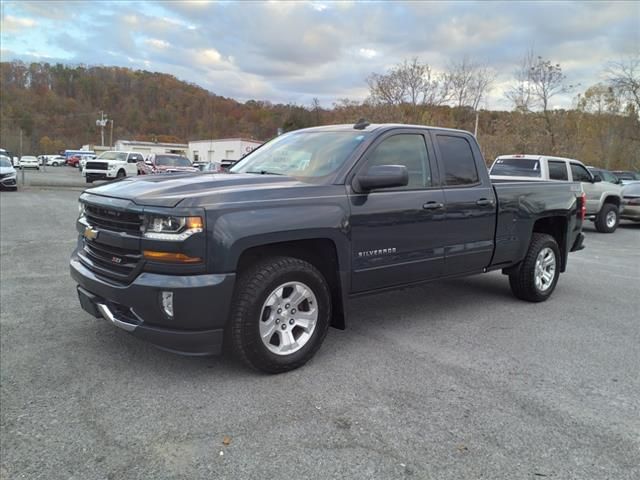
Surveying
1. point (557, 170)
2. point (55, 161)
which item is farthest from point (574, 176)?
point (55, 161)

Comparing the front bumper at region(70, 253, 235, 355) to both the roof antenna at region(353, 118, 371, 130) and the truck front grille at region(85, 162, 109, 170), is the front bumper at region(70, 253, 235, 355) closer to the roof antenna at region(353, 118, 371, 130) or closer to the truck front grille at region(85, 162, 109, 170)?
the roof antenna at region(353, 118, 371, 130)

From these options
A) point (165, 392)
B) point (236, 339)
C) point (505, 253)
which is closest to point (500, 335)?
point (505, 253)

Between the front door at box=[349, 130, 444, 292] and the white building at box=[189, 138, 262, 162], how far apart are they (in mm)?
62467

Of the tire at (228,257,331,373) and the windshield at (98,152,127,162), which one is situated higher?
the windshield at (98,152,127,162)

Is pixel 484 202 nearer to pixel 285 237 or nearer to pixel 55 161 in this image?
pixel 285 237

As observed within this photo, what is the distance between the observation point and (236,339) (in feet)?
11.4

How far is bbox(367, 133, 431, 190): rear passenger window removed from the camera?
4379mm

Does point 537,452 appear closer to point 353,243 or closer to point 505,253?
point 353,243

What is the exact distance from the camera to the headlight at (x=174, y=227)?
3.22 m

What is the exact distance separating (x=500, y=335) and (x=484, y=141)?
32571mm

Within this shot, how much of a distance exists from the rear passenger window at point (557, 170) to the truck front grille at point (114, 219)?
11.1 m

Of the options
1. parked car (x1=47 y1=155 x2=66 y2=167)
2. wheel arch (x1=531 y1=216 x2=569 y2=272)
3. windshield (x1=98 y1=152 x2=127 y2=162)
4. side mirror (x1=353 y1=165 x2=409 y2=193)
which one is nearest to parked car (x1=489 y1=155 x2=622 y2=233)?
wheel arch (x1=531 y1=216 x2=569 y2=272)

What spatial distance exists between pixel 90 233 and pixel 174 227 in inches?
35.7

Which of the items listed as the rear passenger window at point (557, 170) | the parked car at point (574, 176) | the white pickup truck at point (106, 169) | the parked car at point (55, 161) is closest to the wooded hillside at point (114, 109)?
the parked car at point (55, 161)
